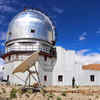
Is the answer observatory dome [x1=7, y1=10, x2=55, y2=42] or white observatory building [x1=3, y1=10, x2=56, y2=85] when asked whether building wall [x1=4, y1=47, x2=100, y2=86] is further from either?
observatory dome [x1=7, y1=10, x2=55, y2=42]

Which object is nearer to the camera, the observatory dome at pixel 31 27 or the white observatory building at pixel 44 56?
the white observatory building at pixel 44 56

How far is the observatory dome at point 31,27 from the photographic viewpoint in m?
34.9

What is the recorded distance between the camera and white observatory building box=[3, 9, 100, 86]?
33.7 m

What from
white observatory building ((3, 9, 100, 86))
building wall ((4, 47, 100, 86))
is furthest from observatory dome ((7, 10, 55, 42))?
building wall ((4, 47, 100, 86))

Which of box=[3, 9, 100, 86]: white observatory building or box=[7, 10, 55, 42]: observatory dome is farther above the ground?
box=[7, 10, 55, 42]: observatory dome

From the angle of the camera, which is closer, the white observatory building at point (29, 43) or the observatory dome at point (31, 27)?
the white observatory building at point (29, 43)

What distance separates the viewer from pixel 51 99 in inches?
809

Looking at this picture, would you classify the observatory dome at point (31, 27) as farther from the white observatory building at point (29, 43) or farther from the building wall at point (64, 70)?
the building wall at point (64, 70)

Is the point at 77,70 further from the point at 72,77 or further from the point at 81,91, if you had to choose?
the point at 81,91

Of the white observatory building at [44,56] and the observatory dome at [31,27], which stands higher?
the observatory dome at [31,27]

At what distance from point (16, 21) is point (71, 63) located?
1362 centimetres

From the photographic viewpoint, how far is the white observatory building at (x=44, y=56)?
111 ft

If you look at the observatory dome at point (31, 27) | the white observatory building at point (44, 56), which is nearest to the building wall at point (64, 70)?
the white observatory building at point (44, 56)

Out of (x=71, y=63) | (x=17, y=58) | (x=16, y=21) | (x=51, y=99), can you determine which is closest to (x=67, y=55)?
(x=71, y=63)
